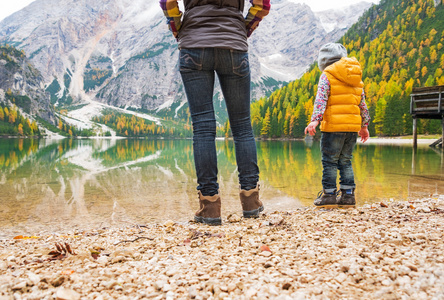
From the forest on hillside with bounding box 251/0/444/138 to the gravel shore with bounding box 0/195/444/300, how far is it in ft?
193

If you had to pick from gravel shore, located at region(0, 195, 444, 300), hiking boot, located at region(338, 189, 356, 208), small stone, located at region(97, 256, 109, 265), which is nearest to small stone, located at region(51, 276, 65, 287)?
gravel shore, located at region(0, 195, 444, 300)

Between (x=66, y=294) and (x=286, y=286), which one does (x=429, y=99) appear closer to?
(x=286, y=286)

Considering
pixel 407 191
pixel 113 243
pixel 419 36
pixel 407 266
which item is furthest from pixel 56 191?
pixel 419 36

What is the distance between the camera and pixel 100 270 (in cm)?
184

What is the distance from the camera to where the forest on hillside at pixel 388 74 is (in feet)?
185

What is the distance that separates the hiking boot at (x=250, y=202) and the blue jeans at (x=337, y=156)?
135 cm

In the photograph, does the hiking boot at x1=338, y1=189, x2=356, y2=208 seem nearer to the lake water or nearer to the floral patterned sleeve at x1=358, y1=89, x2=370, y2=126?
the lake water

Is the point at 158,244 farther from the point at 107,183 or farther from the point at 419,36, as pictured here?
the point at 419,36

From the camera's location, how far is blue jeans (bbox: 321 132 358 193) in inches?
163

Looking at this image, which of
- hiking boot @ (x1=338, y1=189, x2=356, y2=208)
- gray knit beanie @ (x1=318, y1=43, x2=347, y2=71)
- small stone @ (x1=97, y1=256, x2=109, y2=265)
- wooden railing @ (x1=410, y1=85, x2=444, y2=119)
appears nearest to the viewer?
small stone @ (x1=97, y1=256, x2=109, y2=265)

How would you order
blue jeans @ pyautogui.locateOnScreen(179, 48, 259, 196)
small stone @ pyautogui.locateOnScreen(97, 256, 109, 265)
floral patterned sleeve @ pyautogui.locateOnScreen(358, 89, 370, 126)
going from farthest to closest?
floral patterned sleeve @ pyautogui.locateOnScreen(358, 89, 370, 126)
blue jeans @ pyautogui.locateOnScreen(179, 48, 259, 196)
small stone @ pyautogui.locateOnScreen(97, 256, 109, 265)

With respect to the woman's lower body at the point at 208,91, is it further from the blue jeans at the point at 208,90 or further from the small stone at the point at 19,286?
the small stone at the point at 19,286

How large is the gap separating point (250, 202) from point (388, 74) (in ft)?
328

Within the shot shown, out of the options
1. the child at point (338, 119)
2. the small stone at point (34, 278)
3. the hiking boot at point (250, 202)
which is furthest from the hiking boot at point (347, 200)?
the small stone at point (34, 278)
